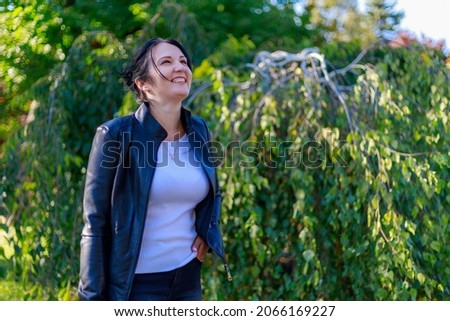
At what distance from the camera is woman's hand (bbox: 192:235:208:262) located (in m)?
1.90

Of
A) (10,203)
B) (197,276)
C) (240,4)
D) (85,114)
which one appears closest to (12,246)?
(10,203)

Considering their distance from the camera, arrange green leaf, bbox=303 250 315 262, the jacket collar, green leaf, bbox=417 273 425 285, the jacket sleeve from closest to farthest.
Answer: the jacket sleeve, the jacket collar, green leaf, bbox=417 273 425 285, green leaf, bbox=303 250 315 262

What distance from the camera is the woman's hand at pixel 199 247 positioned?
190 cm

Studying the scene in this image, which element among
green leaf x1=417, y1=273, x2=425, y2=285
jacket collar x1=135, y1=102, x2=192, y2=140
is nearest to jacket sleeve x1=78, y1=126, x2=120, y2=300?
jacket collar x1=135, y1=102, x2=192, y2=140

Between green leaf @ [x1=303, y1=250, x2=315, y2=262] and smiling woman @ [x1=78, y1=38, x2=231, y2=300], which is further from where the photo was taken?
green leaf @ [x1=303, y1=250, x2=315, y2=262]

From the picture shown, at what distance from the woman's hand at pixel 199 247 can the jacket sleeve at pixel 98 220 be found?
0.27 metres

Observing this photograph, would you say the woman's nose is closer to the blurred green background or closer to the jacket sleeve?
the jacket sleeve

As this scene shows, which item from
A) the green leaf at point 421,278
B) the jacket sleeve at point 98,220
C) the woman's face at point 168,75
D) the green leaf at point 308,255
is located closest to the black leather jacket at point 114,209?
the jacket sleeve at point 98,220

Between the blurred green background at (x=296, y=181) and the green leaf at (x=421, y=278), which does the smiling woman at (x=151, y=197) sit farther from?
the green leaf at (x=421, y=278)

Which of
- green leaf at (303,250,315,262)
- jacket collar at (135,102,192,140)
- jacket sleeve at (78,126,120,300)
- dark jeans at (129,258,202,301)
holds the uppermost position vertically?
jacket collar at (135,102,192,140)

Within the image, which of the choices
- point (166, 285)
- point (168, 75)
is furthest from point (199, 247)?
point (168, 75)

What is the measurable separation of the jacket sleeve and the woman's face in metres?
0.22

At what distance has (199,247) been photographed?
75.3 inches
